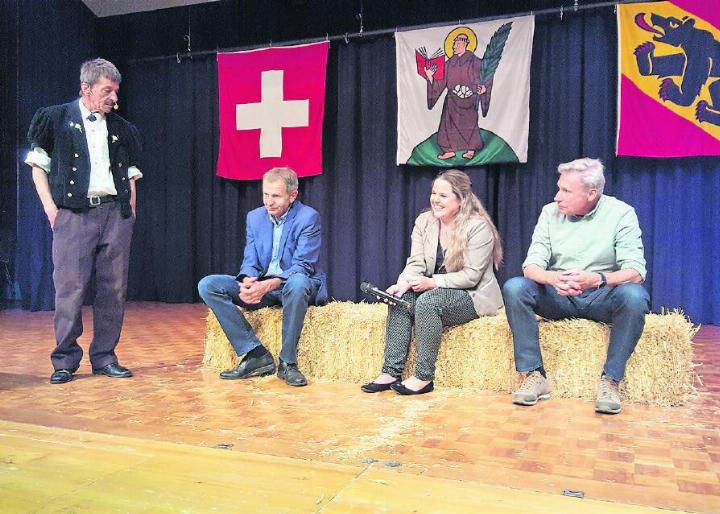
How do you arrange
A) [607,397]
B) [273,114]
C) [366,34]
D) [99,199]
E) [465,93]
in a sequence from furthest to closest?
[273,114], [366,34], [465,93], [99,199], [607,397]

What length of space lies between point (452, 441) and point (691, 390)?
3.56 ft

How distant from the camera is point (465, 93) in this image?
4844 millimetres

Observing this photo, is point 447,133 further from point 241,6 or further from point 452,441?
point 452,441

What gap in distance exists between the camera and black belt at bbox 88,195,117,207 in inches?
102

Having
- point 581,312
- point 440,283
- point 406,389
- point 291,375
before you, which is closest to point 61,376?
point 291,375

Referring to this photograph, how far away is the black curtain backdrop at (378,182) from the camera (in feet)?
14.9

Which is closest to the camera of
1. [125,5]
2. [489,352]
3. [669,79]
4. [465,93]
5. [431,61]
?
[489,352]

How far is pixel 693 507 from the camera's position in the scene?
1.31 meters

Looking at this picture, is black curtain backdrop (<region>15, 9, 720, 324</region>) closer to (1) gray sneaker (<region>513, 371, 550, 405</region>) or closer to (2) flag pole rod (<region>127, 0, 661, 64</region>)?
(2) flag pole rod (<region>127, 0, 661, 64</region>)

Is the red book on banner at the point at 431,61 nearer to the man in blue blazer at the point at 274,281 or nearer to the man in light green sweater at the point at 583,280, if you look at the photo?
the man in blue blazer at the point at 274,281

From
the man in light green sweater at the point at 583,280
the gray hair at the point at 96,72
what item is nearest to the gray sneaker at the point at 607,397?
the man in light green sweater at the point at 583,280

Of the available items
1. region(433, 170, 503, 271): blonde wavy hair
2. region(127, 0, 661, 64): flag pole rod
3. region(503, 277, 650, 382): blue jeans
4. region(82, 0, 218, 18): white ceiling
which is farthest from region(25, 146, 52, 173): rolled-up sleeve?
region(82, 0, 218, 18): white ceiling

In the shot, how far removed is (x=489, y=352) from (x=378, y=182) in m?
3.08

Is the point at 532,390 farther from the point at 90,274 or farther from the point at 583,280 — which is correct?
the point at 90,274
